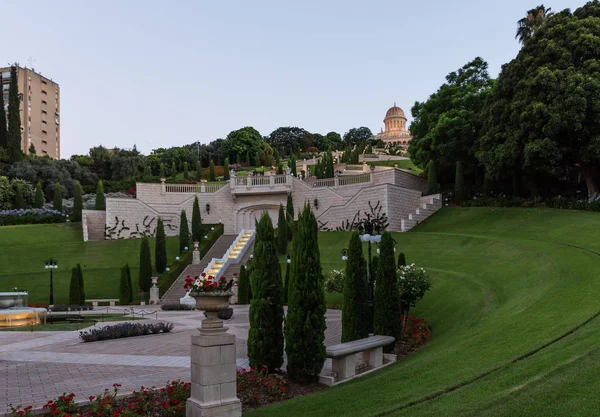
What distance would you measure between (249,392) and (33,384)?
449cm

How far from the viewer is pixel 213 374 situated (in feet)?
24.0

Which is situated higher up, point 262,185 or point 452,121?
point 452,121

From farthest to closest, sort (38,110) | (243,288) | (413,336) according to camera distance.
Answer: (38,110), (243,288), (413,336)

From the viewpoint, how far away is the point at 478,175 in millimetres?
42031

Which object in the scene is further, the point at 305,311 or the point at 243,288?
the point at 243,288

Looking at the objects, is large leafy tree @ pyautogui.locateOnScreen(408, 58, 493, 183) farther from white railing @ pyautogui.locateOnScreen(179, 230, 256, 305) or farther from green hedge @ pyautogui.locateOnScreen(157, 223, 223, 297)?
green hedge @ pyautogui.locateOnScreen(157, 223, 223, 297)

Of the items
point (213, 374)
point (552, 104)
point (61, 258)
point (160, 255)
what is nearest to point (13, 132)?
point (61, 258)

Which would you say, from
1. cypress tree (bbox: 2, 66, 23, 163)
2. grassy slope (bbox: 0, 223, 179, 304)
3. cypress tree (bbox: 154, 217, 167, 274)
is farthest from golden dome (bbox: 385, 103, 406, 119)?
cypress tree (bbox: 154, 217, 167, 274)

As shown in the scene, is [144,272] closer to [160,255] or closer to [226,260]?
[160,255]

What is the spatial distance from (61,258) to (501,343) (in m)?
33.3

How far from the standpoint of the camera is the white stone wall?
127ft

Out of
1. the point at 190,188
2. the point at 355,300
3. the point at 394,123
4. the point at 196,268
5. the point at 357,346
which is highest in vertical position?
the point at 394,123

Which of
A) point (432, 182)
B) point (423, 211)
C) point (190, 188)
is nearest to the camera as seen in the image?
point (423, 211)

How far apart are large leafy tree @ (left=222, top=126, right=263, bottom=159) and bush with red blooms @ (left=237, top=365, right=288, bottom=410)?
269ft
